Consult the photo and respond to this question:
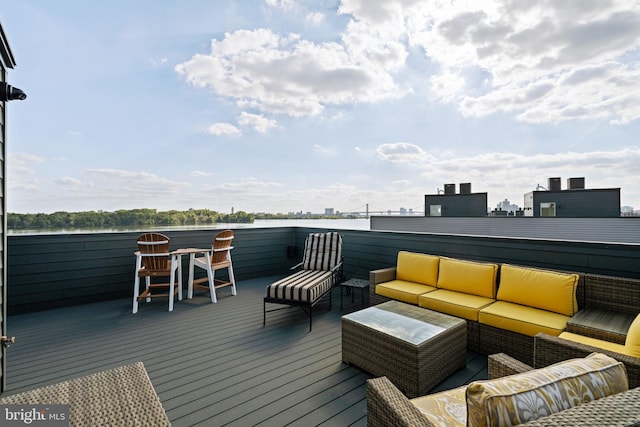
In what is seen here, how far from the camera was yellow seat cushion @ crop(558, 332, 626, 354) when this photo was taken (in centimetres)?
190

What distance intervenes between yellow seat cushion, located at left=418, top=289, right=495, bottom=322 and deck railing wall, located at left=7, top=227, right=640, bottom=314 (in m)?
0.86

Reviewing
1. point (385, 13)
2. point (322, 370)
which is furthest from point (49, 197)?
point (385, 13)

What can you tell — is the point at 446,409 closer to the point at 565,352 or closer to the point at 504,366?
the point at 504,366

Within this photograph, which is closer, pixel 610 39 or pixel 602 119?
pixel 610 39

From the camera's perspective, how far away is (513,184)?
10859mm

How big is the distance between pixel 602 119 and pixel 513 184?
3.50 meters

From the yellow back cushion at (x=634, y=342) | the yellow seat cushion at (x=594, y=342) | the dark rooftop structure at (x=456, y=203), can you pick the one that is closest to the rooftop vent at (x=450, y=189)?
the dark rooftop structure at (x=456, y=203)

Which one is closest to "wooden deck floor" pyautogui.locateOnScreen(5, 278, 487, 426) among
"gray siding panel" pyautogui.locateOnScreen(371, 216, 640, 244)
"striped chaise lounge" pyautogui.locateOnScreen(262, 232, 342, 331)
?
"striped chaise lounge" pyautogui.locateOnScreen(262, 232, 342, 331)

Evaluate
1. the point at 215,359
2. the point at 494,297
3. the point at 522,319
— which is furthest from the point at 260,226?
the point at 522,319

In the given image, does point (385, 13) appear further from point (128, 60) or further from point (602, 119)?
point (602, 119)

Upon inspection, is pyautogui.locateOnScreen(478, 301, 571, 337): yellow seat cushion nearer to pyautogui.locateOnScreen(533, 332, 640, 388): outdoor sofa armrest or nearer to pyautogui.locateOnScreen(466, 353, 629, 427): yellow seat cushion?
pyautogui.locateOnScreen(533, 332, 640, 388): outdoor sofa armrest

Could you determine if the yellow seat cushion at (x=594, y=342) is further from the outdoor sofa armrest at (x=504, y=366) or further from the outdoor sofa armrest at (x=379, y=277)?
the outdoor sofa armrest at (x=379, y=277)

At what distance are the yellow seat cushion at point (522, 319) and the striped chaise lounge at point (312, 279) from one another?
6.01ft

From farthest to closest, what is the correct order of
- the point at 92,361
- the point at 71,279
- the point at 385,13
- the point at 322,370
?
the point at 385,13 → the point at 71,279 → the point at 92,361 → the point at 322,370
